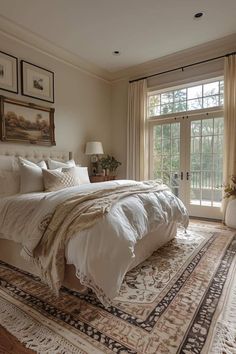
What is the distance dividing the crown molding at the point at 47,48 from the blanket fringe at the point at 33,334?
3.59m

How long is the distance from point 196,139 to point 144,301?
3.35m

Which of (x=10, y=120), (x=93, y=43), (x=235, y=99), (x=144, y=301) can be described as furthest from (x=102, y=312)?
(x=93, y=43)

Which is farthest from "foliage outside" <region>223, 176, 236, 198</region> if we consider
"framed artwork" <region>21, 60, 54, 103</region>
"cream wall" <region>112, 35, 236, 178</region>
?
"framed artwork" <region>21, 60, 54, 103</region>

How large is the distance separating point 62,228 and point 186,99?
12.4 feet

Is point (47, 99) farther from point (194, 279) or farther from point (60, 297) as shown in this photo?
point (194, 279)

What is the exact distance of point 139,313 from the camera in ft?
5.11

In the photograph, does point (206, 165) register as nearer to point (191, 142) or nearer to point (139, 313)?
point (191, 142)

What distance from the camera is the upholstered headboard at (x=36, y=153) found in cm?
325

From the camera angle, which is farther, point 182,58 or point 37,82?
point 182,58

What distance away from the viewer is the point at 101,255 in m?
1.52

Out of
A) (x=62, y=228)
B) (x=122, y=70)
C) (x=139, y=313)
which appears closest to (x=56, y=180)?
(x=62, y=228)

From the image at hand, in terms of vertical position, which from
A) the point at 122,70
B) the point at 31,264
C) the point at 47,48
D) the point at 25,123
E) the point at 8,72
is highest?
the point at 122,70

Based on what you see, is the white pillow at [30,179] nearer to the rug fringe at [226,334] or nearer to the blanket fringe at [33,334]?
the blanket fringe at [33,334]

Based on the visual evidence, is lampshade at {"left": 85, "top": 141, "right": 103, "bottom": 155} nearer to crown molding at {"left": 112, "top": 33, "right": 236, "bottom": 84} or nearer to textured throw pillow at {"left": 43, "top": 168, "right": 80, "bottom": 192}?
textured throw pillow at {"left": 43, "top": 168, "right": 80, "bottom": 192}
